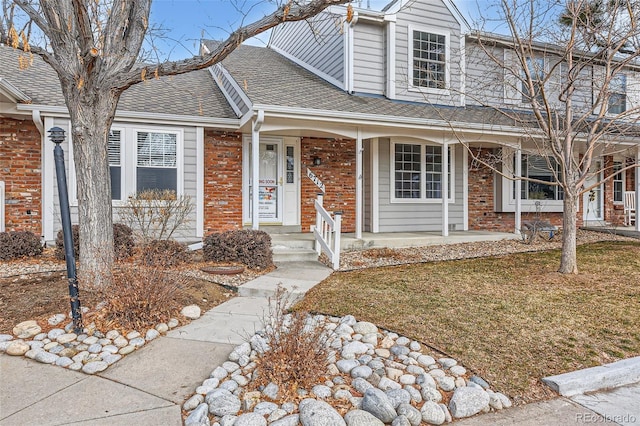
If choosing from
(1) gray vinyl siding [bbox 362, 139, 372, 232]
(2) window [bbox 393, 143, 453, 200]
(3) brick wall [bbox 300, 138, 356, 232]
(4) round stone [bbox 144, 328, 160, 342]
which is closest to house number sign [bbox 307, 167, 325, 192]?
(3) brick wall [bbox 300, 138, 356, 232]

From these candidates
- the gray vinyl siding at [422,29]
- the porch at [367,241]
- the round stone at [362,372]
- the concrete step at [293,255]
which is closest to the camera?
the round stone at [362,372]

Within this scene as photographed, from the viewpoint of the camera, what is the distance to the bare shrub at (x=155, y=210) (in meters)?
7.22

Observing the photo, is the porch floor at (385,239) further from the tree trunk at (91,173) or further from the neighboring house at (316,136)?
the tree trunk at (91,173)

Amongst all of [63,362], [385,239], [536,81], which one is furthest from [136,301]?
[536,81]

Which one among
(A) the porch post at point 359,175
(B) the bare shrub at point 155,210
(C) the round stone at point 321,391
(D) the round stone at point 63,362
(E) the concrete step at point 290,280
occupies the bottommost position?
(C) the round stone at point 321,391

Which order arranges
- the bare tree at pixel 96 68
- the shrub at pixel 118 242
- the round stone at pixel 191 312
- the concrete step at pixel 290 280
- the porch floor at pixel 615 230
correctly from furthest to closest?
1. the porch floor at pixel 615 230
2. the shrub at pixel 118 242
3. the concrete step at pixel 290 280
4. the bare tree at pixel 96 68
5. the round stone at pixel 191 312

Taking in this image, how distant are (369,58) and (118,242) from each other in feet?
23.4

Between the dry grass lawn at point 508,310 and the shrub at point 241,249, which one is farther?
the shrub at point 241,249

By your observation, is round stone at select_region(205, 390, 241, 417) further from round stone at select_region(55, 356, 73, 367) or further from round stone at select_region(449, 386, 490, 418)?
round stone at select_region(449, 386, 490, 418)

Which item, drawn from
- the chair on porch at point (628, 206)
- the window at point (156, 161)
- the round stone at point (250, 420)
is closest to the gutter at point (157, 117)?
the window at point (156, 161)

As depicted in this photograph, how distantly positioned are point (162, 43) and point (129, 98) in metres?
3.16

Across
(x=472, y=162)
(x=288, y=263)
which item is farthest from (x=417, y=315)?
(x=472, y=162)

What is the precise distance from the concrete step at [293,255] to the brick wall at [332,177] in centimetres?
220

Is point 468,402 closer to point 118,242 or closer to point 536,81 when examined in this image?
point 536,81
